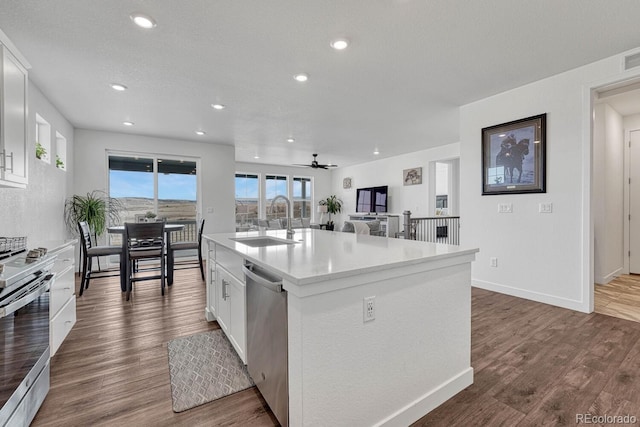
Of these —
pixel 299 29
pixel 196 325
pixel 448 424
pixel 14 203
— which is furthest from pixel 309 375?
pixel 14 203

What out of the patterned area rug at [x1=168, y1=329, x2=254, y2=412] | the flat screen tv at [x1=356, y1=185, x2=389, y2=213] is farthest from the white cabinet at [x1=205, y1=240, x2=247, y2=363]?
the flat screen tv at [x1=356, y1=185, x2=389, y2=213]

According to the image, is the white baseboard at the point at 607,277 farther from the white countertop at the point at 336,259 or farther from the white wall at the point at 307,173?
the white wall at the point at 307,173

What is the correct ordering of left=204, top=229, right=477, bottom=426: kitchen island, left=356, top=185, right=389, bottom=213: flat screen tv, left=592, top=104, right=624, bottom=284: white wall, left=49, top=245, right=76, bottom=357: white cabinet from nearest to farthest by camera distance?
left=204, top=229, right=477, bottom=426: kitchen island, left=49, top=245, right=76, bottom=357: white cabinet, left=592, top=104, right=624, bottom=284: white wall, left=356, top=185, right=389, bottom=213: flat screen tv

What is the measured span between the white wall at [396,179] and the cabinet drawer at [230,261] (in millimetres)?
5784

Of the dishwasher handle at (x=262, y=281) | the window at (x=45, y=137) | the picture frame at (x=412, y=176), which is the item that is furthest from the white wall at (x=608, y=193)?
the window at (x=45, y=137)

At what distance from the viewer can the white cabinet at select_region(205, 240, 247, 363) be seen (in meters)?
1.92

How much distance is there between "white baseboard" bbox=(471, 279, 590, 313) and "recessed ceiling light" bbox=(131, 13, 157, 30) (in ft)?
14.6

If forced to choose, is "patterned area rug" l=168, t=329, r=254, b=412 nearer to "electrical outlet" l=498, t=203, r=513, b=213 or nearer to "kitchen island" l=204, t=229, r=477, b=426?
"kitchen island" l=204, t=229, r=477, b=426

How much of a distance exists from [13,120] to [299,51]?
2223mm

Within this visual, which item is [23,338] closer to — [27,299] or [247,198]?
[27,299]

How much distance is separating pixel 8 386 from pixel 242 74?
2.91 metres

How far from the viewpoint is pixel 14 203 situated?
2.89 m

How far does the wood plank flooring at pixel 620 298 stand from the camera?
9.86 feet

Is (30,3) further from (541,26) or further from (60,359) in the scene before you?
(541,26)
